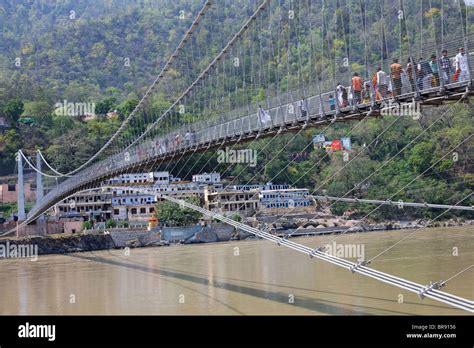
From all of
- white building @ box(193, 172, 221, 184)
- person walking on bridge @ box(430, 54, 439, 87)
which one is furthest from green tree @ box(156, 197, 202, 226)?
person walking on bridge @ box(430, 54, 439, 87)

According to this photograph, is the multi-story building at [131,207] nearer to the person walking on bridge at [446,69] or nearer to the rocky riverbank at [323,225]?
the rocky riverbank at [323,225]

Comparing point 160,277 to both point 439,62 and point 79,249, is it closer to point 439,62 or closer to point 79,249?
point 439,62

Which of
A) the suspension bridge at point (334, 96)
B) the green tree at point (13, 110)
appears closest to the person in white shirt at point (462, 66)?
the suspension bridge at point (334, 96)

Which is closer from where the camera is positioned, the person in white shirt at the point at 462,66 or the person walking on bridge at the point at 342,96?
the person in white shirt at the point at 462,66

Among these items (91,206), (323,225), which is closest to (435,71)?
(323,225)

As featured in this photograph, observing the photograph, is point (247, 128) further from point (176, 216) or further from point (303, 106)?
point (176, 216)
